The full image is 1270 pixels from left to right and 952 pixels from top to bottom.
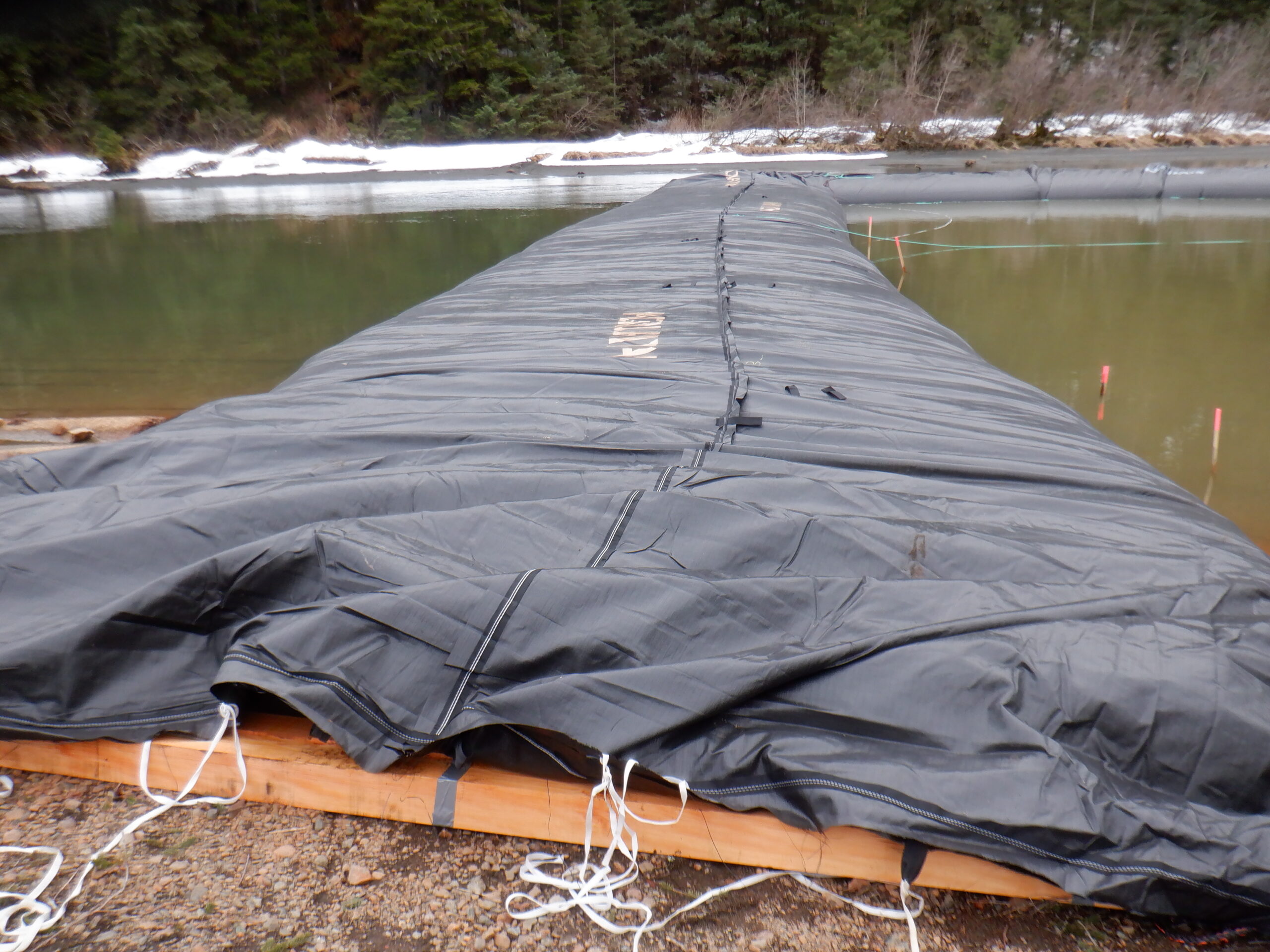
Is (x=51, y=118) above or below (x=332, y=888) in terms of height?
above

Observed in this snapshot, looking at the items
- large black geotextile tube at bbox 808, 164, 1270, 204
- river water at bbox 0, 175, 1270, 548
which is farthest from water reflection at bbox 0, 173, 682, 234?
large black geotextile tube at bbox 808, 164, 1270, 204

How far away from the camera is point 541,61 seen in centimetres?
2405

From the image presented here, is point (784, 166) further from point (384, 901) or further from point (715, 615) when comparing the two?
point (384, 901)

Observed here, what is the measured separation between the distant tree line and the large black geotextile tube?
25.1 feet

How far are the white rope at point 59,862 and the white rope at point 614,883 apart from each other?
0.54m

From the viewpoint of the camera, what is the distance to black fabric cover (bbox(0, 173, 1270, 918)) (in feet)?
4.12

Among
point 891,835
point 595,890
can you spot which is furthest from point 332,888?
point 891,835

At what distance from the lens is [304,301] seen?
7188 mm

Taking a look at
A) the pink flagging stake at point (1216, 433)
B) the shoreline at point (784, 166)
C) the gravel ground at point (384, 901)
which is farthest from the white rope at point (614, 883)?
the shoreline at point (784, 166)

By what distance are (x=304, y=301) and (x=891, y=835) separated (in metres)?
6.94

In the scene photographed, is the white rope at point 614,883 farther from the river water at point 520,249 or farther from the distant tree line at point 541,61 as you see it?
the distant tree line at point 541,61

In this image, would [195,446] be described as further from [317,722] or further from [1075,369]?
[1075,369]

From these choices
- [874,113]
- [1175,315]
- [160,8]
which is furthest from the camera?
[160,8]

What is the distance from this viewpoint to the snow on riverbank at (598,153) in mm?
17922
